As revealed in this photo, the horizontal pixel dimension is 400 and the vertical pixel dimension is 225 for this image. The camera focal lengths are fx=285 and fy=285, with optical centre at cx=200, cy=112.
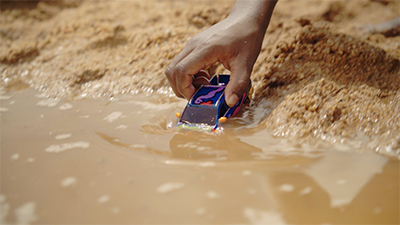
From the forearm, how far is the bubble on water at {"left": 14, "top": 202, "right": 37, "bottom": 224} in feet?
4.67

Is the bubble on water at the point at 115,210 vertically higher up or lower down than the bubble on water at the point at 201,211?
lower down

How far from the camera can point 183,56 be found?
5.57ft

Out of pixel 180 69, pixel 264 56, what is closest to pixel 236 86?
pixel 180 69

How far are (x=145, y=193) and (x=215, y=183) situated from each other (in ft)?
0.87

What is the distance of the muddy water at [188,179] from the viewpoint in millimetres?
961

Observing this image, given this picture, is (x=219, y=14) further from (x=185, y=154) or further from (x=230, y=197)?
(x=230, y=197)

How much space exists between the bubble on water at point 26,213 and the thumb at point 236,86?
3.39 ft

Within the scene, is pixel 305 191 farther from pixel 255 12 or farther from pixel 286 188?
pixel 255 12

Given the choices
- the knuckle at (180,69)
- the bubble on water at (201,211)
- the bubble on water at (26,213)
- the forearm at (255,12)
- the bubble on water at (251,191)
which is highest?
the forearm at (255,12)

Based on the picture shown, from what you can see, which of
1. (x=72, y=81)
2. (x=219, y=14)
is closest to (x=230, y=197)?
(x=72, y=81)

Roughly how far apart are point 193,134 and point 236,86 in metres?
0.36

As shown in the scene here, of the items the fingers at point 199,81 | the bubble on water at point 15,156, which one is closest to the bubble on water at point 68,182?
the bubble on water at point 15,156

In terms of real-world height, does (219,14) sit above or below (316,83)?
above

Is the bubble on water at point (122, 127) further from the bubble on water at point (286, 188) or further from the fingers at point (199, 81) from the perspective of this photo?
the bubble on water at point (286, 188)
